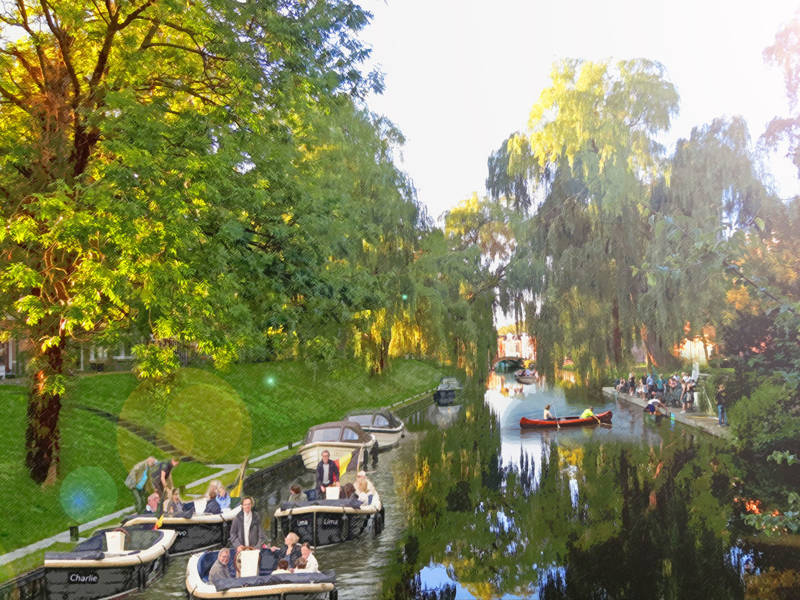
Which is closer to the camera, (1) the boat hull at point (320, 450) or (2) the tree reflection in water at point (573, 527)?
(2) the tree reflection in water at point (573, 527)

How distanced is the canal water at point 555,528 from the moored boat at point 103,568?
0.49m

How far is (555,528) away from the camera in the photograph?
17109 mm

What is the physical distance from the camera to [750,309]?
15.1 m

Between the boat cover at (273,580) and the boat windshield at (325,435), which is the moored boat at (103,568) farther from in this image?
the boat windshield at (325,435)

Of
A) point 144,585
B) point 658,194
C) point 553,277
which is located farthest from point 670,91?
point 144,585

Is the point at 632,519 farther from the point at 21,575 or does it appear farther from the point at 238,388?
the point at 238,388

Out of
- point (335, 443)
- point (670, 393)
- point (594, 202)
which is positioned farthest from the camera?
point (670, 393)

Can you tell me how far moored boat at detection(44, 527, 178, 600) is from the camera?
1188 cm

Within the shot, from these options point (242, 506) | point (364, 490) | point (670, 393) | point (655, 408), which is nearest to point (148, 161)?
point (242, 506)

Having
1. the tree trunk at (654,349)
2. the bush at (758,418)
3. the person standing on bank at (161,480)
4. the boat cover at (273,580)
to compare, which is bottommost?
the boat cover at (273,580)

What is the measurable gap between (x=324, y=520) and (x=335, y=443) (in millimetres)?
9190

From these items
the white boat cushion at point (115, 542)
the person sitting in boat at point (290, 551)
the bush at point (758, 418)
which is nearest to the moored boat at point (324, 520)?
the person sitting in boat at point (290, 551)

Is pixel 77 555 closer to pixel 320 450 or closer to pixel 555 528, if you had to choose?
pixel 555 528

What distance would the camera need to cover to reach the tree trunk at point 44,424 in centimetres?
1761
